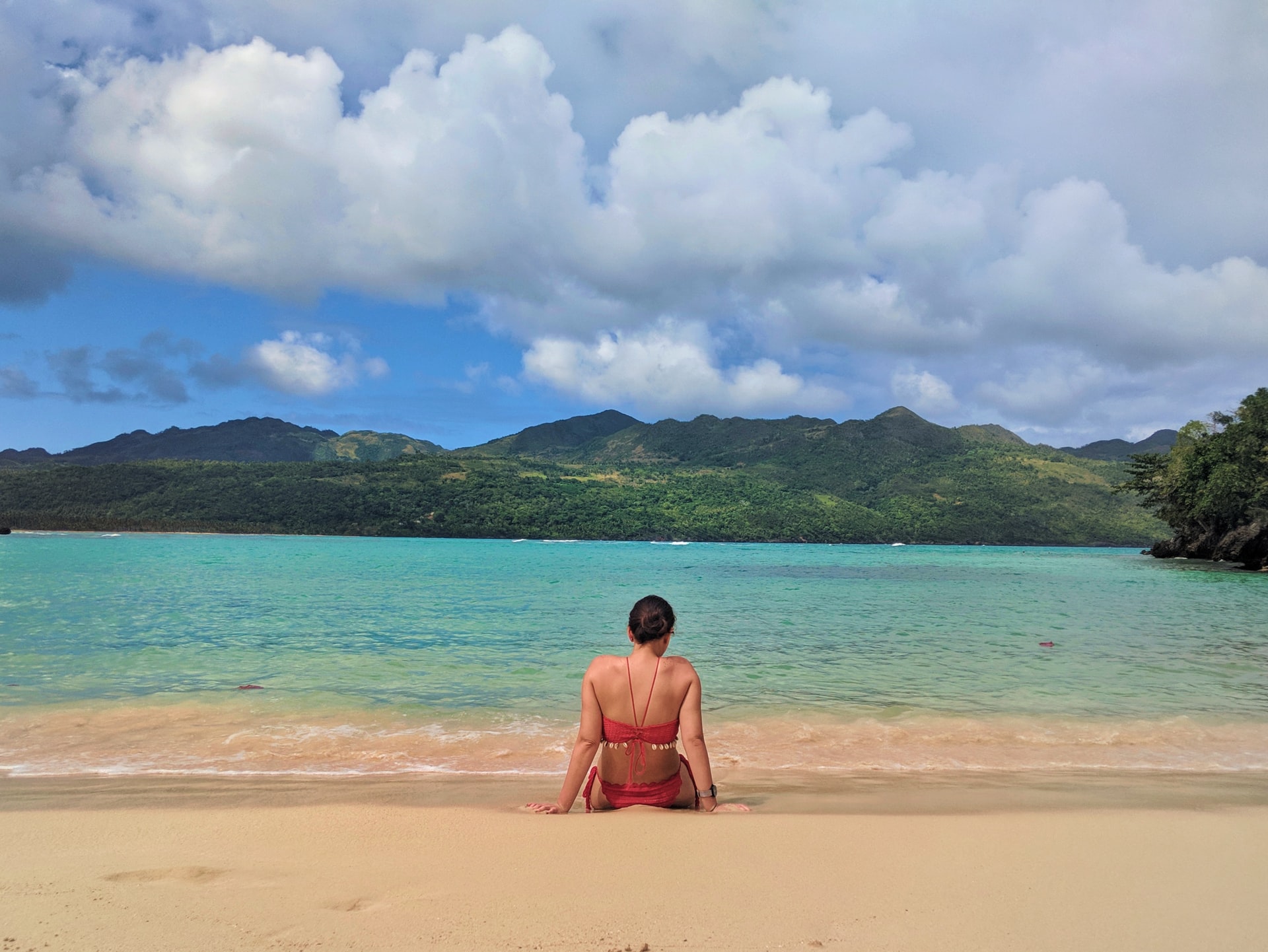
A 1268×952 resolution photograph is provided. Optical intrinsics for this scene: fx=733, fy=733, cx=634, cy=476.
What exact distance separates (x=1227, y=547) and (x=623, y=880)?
69837mm

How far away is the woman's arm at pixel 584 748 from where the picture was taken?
16.8 ft

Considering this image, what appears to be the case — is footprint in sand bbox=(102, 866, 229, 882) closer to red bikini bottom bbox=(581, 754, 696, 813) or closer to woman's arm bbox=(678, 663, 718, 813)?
red bikini bottom bbox=(581, 754, 696, 813)

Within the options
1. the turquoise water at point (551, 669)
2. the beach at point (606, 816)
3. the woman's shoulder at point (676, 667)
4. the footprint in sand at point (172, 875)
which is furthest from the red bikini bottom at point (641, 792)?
the footprint in sand at point (172, 875)

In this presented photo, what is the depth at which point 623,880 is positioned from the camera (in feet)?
12.3

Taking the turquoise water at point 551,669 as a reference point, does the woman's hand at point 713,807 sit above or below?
→ above

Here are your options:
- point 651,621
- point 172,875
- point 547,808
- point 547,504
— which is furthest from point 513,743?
point 547,504

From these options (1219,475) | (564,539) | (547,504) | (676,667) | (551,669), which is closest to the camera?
(676,667)

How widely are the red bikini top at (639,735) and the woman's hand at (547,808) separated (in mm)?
520

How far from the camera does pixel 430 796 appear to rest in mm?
6055

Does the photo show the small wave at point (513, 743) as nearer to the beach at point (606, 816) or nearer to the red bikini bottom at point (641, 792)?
the beach at point (606, 816)

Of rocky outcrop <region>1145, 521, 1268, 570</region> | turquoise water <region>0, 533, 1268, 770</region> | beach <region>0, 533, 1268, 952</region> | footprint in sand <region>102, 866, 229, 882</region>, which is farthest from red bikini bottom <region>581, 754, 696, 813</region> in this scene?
rocky outcrop <region>1145, 521, 1268, 570</region>

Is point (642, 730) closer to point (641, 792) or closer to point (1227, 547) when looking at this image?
point (641, 792)

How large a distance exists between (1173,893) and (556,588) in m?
27.6

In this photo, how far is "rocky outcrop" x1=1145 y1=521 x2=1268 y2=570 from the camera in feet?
166
